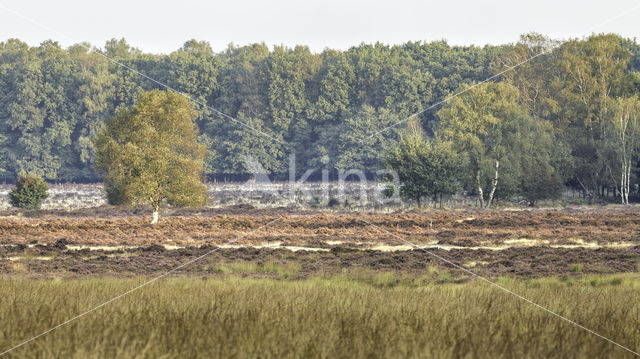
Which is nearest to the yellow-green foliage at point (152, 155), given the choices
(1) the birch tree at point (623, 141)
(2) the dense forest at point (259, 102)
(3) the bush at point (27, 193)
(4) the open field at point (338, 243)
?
(4) the open field at point (338, 243)

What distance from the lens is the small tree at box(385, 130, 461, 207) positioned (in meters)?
59.9

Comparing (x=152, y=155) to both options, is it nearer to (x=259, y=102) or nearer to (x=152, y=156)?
(x=152, y=156)

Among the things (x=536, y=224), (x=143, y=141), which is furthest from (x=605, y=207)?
(x=143, y=141)

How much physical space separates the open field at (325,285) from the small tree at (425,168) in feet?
13.2

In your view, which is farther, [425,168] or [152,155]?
[425,168]

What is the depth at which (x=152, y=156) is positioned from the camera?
147 ft

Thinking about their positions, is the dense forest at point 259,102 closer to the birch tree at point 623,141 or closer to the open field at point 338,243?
the birch tree at point 623,141

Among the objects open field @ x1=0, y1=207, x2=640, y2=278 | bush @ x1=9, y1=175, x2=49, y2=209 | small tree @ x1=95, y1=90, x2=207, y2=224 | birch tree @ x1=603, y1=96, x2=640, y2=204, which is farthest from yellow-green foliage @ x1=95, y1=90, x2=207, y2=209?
birch tree @ x1=603, y1=96, x2=640, y2=204

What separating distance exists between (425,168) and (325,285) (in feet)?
142

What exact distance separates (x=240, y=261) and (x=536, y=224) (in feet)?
80.8

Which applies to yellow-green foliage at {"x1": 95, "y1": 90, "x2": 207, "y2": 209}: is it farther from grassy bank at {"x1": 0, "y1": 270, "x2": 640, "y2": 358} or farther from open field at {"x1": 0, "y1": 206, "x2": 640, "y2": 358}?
grassy bank at {"x1": 0, "y1": 270, "x2": 640, "y2": 358}

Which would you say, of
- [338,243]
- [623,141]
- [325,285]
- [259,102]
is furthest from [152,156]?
[259,102]

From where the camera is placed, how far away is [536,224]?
46.5m

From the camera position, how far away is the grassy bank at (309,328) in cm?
749
